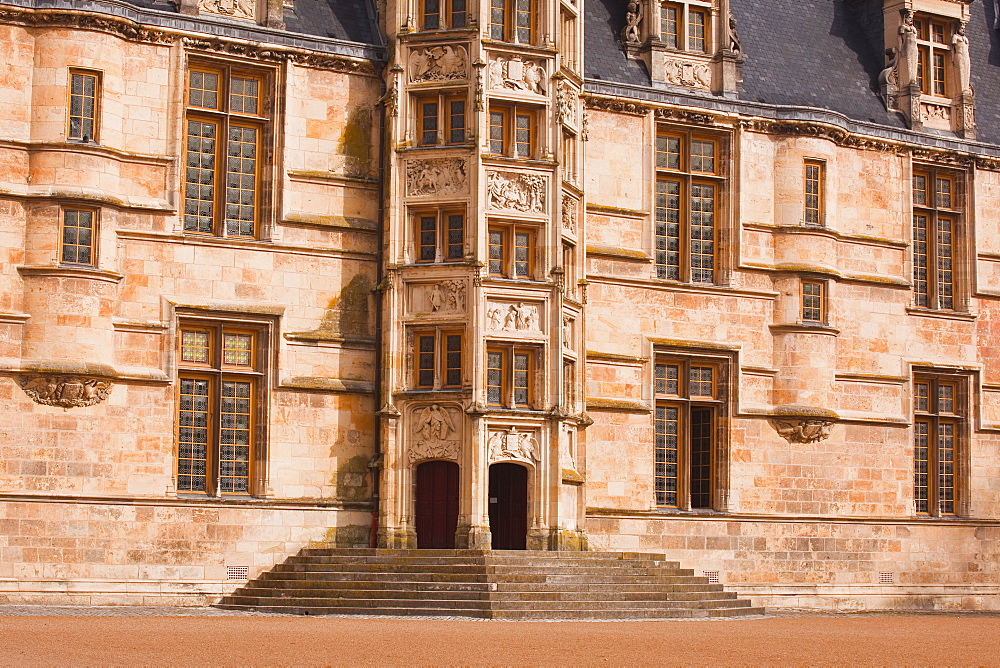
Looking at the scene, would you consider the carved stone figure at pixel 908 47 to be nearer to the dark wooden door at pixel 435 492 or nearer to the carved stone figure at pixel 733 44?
the carved stone figure at pixel 733 44

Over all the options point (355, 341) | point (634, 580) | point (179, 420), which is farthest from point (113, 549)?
point (634, 580)

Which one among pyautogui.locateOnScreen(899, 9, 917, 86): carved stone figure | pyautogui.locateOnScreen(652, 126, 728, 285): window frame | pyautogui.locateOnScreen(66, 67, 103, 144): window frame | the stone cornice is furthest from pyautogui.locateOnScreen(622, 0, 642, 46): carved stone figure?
pyautogui.locateOnScreen(66, 67, 103, 144): window frame

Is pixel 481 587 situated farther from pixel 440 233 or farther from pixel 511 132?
pixel 511 132

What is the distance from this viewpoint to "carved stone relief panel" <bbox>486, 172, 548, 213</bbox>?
98.7 ft

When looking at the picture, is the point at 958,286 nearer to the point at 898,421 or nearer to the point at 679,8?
the point at 898,421

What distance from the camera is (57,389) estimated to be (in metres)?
27.8

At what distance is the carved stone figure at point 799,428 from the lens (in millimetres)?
34031

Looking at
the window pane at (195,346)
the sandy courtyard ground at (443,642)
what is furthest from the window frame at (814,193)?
the window pane at (195,346)

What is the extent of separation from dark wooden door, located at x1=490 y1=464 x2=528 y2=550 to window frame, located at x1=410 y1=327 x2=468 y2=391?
1.99 metres

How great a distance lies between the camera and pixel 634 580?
28.5m

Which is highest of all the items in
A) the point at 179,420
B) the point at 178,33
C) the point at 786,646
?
the point at 178,33

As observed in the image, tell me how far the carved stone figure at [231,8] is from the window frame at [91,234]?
14.4 ft

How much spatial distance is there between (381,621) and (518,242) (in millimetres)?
8491

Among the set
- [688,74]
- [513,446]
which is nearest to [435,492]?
[513,446]
